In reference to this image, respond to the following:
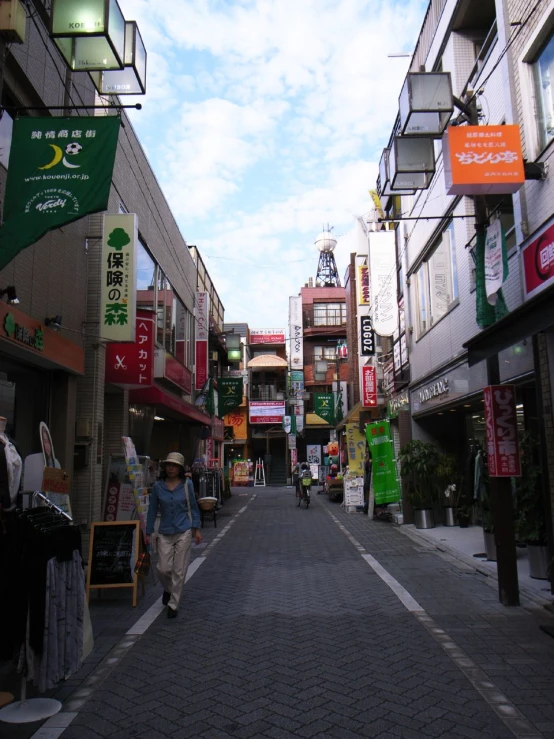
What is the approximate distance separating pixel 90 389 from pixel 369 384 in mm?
13884

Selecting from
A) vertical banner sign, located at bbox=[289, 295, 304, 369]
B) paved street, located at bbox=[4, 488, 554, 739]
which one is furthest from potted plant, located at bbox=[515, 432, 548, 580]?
vertical banner sign, located at bbox=[289, 295, 304, 369]

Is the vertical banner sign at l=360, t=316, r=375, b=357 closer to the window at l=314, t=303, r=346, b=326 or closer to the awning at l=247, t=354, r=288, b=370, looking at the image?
the awning at l=247, t=354, r=288, b=370

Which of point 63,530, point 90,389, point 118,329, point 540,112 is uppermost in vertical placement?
point 540,112

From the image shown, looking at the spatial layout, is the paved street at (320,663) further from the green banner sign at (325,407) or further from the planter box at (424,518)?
the green banner sign at (325,407)

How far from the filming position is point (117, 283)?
36.7 feet

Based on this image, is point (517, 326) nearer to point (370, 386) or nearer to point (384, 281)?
point (384, 281)

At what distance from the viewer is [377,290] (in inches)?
759

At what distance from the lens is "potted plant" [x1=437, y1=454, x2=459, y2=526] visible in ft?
49.0

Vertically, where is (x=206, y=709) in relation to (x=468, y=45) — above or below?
below

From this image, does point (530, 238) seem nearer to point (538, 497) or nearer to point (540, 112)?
point (540, 112)

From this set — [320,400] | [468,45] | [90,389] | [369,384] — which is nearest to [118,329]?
[90,389]

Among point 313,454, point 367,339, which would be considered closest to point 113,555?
point 367,339

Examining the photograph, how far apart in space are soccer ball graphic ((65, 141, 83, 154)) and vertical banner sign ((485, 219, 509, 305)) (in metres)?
5.54

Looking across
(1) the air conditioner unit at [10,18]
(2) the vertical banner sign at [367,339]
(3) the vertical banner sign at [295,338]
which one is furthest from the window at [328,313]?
(1) the air conditioner unit at [10,18]
